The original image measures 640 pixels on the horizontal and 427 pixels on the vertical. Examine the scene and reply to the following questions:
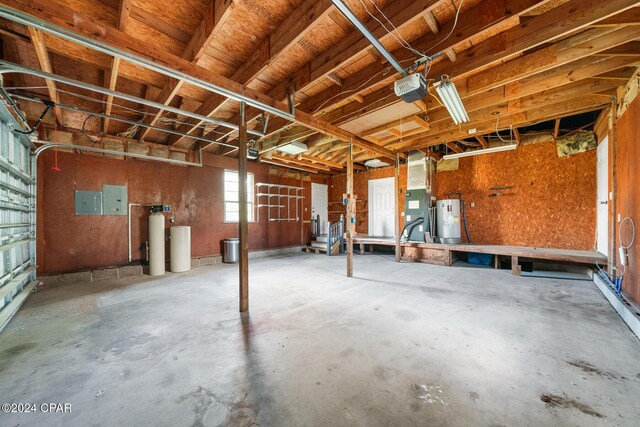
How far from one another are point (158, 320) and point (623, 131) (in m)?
6.84

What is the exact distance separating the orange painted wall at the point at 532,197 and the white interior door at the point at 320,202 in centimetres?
469

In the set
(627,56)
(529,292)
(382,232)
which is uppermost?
A: (627,56)

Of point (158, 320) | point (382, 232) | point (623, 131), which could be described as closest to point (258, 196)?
point (382, 232)

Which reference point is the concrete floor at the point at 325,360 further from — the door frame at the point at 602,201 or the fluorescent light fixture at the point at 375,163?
the fluorescent light fixture at the point at 375,163

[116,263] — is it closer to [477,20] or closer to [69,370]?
[69,370]

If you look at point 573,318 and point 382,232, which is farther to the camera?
point 382,232

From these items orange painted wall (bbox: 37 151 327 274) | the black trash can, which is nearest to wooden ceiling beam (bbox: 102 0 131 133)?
orange painted wall (bbox: 37 151 327 274)

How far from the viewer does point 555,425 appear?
4.63 feet

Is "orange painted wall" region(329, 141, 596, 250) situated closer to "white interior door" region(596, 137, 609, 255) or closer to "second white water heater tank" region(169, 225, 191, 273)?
"white interior door" region(596, 137, 609, 255)

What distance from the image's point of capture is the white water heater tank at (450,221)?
21.2 feet

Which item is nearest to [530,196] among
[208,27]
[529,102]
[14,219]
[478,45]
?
[529,102]

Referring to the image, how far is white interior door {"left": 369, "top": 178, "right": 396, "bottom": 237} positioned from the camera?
8.67 meters

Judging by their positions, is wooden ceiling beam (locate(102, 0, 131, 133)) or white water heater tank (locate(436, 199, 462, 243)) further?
white water heater tank (locate(436, 199, 462, 243))

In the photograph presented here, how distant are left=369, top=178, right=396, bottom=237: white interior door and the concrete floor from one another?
4.95m
